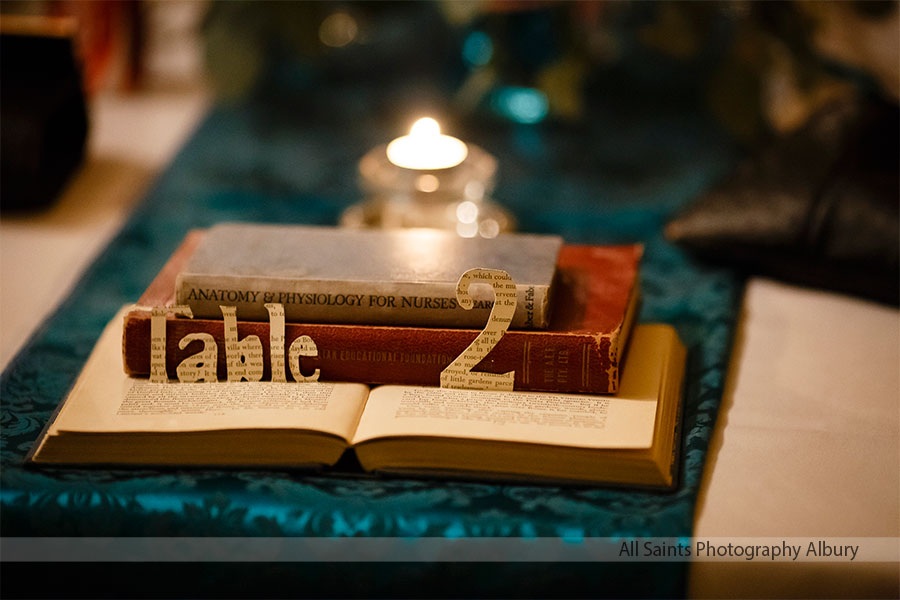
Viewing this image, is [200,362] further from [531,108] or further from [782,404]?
[531,108]

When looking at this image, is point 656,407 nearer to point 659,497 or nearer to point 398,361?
point 659,497

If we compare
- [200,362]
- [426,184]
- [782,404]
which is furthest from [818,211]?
[200,362]

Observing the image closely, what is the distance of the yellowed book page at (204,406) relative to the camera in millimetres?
650

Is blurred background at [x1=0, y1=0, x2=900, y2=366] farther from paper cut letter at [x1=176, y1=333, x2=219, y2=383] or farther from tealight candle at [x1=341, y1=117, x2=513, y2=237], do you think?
paper cut letter at [x1=176, y1=333, x2=219, y2=383]

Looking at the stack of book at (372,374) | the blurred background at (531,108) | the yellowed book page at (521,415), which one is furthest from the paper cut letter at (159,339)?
the blurred background at (531,108)

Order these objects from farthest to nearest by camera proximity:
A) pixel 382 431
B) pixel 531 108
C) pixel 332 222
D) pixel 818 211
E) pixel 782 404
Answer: pixel 531 108 → pixel 332 222 → pixel 818 211 → pixel 782 404 → pixel 382 431

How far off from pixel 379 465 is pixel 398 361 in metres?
0.08

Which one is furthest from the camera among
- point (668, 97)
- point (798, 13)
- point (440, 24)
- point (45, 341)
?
point (440, 24)

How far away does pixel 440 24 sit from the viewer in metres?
1.73

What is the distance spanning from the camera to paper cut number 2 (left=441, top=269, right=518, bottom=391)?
0.68m

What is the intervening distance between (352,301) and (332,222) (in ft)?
1.49

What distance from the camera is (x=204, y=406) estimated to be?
2.21 feet

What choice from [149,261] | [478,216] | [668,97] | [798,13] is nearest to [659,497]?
[478,216]

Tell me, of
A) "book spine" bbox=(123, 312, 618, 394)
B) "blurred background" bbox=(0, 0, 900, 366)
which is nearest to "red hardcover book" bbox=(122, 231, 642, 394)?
"book spine" bbox=(123, 312, 618, 394)
